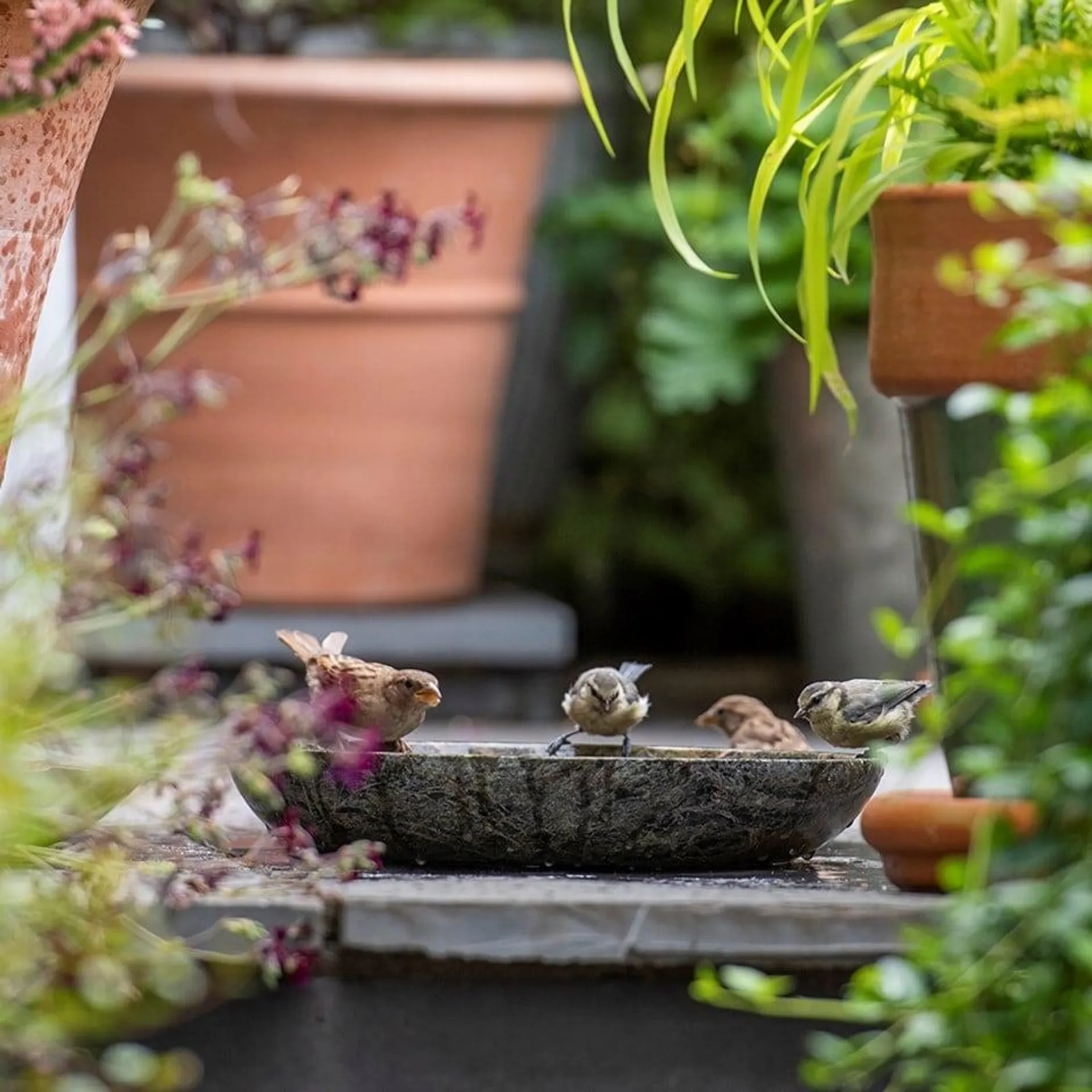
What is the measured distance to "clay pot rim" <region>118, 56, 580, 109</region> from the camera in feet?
11.2

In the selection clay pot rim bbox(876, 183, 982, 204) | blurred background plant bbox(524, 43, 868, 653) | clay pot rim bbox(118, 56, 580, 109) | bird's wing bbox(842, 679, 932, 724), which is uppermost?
clay pot rim bbox(876, 183, 982, 204)

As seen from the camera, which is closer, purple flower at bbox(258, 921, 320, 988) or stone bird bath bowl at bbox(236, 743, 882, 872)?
purple flower at bbox(258, 921, 320, 988)

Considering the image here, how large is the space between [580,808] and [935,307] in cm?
49

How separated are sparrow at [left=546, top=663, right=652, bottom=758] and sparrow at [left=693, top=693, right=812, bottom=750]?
0.20 meters

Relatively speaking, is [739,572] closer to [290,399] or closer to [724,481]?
[724,481]

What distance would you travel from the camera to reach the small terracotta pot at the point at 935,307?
56.2 inches

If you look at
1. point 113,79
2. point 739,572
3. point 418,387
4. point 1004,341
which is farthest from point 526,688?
point 1004,341

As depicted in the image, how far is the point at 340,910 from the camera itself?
56.2 inches

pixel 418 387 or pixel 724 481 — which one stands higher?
pixel 418 387

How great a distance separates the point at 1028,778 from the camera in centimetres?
108

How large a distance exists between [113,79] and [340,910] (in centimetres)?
86

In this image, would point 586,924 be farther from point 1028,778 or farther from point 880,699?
point 880,699

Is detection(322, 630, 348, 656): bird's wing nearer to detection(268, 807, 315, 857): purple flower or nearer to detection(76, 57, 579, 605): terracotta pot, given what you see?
detection(268, 807, 315, 857): purple flower

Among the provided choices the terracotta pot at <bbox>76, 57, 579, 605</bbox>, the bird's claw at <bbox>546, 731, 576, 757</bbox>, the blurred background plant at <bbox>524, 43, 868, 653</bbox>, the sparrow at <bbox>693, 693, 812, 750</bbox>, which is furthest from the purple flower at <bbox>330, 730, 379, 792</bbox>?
the blurred background plant at <bbox>524, 43, 868, 653</bbox>
